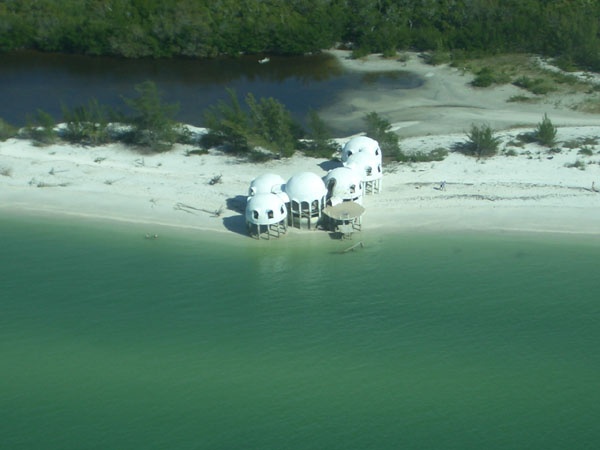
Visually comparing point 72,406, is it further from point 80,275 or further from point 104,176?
point 104,176

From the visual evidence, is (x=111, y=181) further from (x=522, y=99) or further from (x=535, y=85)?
(x=535, y=85)

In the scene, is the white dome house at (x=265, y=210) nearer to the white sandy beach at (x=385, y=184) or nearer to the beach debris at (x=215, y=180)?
the white sandy beach at (x=385, y=184)

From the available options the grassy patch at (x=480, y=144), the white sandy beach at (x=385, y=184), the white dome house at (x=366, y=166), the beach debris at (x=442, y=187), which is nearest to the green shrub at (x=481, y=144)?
the grassy patch at (x=480, y=144)

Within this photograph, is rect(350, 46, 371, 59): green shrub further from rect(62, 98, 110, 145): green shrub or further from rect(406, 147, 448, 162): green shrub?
rect(62, 98, 110, 145): green shrub

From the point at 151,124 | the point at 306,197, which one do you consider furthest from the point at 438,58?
the point at 306,197

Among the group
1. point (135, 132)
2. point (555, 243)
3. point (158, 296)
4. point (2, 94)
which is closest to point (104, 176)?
point (135, 132)

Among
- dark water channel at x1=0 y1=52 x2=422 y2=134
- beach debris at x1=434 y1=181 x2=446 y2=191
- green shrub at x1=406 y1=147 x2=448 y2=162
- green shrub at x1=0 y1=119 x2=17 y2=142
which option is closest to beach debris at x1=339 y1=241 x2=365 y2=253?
beach debris at x1=434 y1=181 x2=446 y2=191

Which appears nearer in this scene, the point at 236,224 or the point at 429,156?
the point at 236,224
